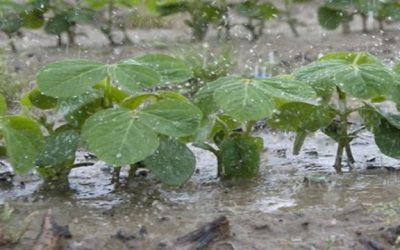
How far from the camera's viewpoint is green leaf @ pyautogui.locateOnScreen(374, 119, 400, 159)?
147 inches

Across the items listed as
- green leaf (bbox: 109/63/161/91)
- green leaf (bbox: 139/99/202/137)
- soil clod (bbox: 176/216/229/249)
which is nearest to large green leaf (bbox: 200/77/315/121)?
green leaf (bbox: 139/99/202/137)

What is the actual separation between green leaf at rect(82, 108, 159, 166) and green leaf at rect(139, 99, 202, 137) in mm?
41

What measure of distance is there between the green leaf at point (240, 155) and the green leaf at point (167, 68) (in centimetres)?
29

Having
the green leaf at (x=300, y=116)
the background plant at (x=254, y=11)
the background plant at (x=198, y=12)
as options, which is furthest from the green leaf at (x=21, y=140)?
the background plant at (x=254, y=11)

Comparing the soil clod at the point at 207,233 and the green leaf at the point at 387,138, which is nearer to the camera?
the soil clod at the point at 207,233

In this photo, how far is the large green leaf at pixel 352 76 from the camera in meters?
3.53

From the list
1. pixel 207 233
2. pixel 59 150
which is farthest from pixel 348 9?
pixel 207 233

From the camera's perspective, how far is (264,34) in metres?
A: 7.29

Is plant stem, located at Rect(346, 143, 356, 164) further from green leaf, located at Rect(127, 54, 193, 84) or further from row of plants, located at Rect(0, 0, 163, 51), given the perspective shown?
row of plants, located at Rect(0, 0, 163, 51)

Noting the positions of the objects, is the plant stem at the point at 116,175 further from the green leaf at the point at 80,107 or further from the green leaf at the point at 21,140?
the green leaf at the point at 21,140

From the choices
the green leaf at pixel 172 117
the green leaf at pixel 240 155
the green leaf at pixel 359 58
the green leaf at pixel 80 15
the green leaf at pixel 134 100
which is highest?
the green leaf at pixel 80 15

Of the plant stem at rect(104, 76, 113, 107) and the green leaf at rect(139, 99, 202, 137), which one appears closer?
the green leaf at rect(139, 99, 202, 137)

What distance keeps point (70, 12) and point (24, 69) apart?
62 cm

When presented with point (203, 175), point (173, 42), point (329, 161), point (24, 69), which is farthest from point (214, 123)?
point (173, 42)
